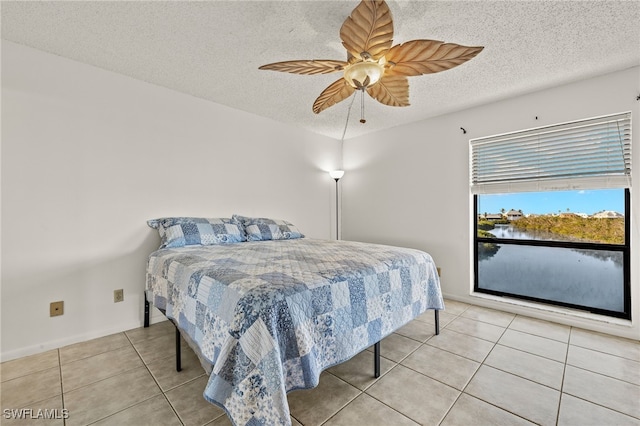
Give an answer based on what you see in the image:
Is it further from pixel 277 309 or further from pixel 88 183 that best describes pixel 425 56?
pixel 88 183

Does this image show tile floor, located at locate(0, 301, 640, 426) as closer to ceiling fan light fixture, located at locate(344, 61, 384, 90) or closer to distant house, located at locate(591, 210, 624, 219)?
distant house, located at locate(591, 210, 624, 219)

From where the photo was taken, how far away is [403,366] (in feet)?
6.16

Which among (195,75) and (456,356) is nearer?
(456,356)

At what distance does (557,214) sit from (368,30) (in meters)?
2.73

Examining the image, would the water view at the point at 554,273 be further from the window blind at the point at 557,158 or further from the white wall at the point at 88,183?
the white wall at the point at 88,183

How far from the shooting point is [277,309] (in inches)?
44.6

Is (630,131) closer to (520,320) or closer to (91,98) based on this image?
(520,320)

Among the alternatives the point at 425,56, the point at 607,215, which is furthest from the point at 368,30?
the point at 607,215

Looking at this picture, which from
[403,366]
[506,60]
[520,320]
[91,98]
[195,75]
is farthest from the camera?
[520,320]

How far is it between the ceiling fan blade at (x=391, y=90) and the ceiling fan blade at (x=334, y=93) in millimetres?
176

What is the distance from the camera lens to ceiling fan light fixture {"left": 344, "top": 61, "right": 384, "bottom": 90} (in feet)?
5.50

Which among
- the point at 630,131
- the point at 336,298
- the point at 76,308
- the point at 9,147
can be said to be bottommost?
the point at 76,308

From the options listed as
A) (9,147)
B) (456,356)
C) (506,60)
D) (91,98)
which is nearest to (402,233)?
(456,356)

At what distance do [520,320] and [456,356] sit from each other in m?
1.19
